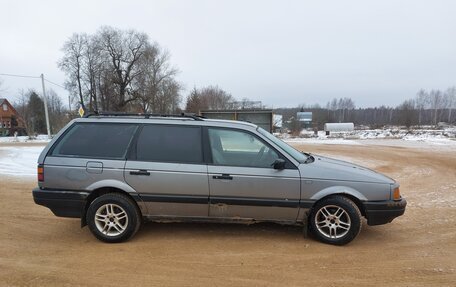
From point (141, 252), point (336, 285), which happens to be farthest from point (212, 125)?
point (336, 285)

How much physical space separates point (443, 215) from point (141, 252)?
519cm

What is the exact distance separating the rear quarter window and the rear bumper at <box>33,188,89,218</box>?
53 cm

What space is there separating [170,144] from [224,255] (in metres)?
1.68

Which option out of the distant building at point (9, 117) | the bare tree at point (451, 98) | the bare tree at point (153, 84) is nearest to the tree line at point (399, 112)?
the bare tree at point (451, 98)

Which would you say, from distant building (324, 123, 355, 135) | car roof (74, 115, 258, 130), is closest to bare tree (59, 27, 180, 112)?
distant building (324, 123, 355, 135)

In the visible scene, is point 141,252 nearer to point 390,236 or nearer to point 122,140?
point 122,140

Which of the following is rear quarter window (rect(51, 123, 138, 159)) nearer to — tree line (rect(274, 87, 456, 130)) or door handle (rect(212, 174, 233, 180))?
door handle (rect(212, 174, 233, 180))

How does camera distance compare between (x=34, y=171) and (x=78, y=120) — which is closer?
(x=78, y=120)

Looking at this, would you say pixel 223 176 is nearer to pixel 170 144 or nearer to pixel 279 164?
pixel 279 164

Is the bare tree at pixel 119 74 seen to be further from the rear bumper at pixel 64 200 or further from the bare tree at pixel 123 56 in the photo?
the rear bumper at pixel 64 200

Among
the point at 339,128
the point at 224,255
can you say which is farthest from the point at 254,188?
the point at 339,128

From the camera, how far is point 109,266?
3805 millimetres

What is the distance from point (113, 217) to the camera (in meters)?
4.52

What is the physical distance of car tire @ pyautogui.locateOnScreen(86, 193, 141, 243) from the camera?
4473mm
